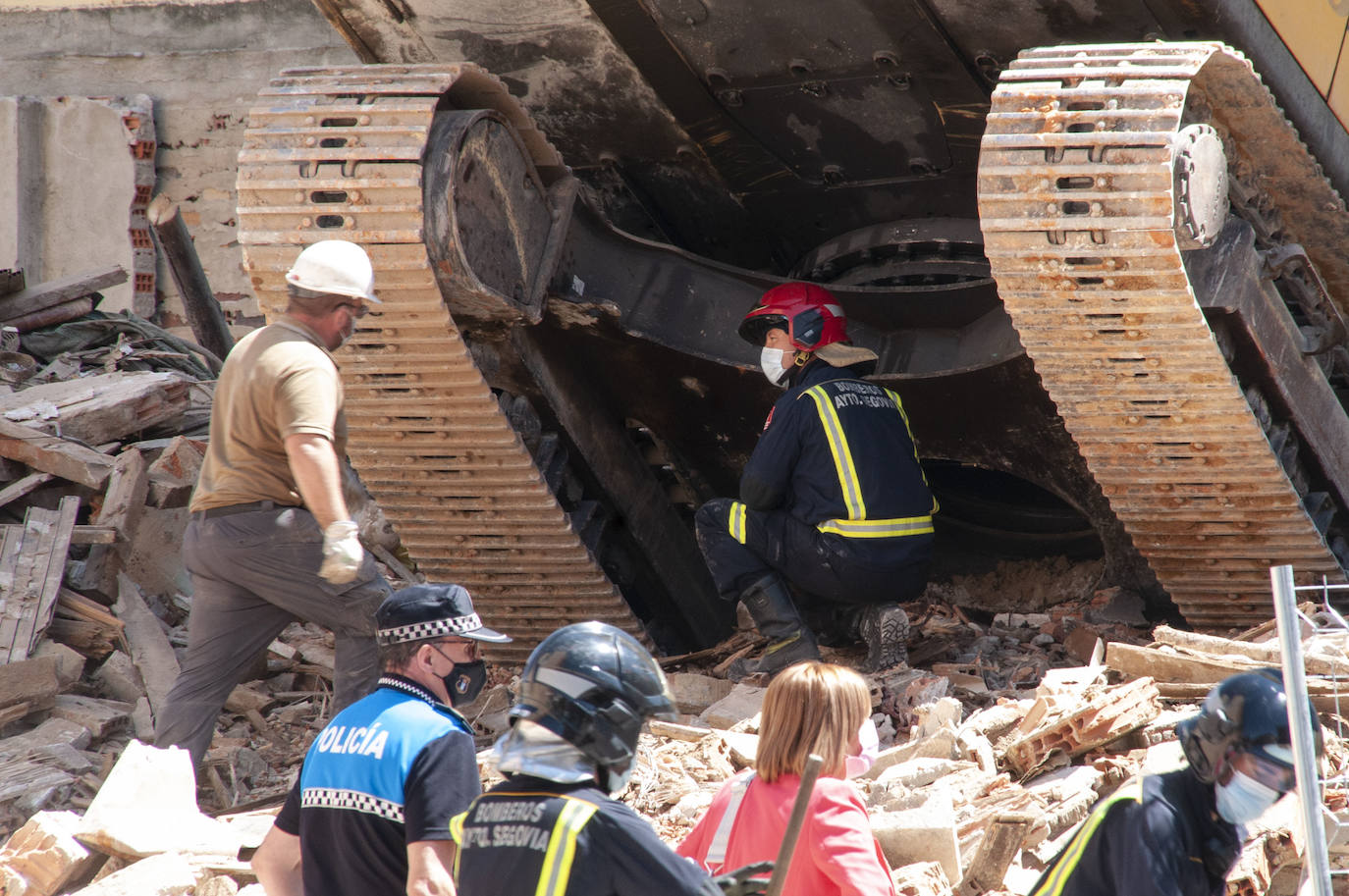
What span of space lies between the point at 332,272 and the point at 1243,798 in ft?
9.58

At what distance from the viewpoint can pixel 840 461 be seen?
17.7 ft

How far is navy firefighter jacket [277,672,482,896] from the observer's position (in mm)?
2781

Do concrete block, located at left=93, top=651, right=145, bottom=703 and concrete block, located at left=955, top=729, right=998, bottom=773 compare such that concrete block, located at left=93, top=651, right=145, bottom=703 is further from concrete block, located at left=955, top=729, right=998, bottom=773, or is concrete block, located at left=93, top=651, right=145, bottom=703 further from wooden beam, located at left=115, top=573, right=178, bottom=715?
concrete block, located at left=955, top=729, right=998, bottom=773

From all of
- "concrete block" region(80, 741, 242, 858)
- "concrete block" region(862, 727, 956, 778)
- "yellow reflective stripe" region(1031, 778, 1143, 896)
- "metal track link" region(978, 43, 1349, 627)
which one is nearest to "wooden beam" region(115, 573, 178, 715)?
"concrete block" region(80, 741, 242, 858)

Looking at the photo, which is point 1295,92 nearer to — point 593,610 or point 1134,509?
point 1134,509

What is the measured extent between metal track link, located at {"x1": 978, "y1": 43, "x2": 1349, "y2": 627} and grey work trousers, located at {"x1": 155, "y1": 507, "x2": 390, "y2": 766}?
6.96ft

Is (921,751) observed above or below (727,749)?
above

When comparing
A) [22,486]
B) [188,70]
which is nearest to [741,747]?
[22,486]

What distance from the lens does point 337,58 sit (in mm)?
10547

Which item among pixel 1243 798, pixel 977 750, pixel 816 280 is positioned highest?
pixel 1243 798

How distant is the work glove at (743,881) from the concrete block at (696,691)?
2.98 meters

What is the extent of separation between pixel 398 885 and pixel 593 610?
342cm

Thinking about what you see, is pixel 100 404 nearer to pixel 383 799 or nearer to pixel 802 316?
pixel 802 316

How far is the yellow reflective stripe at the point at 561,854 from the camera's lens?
2.23 m
